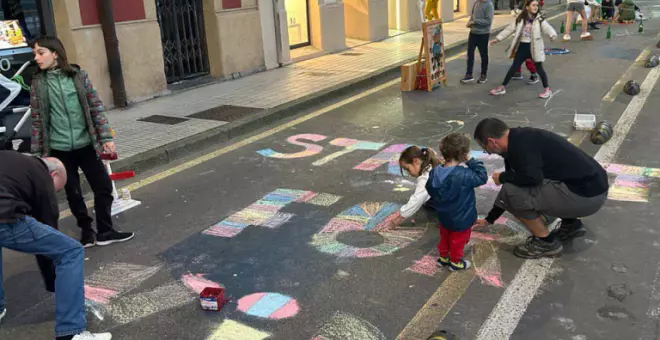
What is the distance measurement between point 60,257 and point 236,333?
1.12 meters

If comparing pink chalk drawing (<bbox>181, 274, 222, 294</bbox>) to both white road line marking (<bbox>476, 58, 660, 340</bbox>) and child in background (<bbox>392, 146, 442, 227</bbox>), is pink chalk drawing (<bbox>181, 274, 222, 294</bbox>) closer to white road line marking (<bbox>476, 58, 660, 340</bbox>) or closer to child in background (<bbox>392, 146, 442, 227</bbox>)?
child in background (<bbox>392, 146, 442, 227</bbox>)

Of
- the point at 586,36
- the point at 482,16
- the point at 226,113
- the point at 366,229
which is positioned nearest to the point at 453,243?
the point at 366,229

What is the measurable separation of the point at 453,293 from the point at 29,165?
8.98 feet

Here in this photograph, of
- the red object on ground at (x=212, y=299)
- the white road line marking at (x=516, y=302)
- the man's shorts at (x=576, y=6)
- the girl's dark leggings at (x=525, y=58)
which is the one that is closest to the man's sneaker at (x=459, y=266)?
the white road line marking at (x=516, y=302)

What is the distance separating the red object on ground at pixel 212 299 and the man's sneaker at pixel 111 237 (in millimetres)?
1522

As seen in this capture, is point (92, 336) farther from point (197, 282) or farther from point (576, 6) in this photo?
point (576, 6)

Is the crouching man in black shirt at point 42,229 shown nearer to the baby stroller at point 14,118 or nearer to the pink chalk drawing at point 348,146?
the baby stroller at point 14,118

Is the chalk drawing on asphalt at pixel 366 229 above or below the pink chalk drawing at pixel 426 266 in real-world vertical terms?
above

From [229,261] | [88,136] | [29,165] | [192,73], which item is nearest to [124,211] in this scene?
[88,136]

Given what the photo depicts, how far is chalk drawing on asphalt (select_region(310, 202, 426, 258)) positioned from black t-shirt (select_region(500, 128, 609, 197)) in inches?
39.7

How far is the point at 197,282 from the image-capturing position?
4449 mm

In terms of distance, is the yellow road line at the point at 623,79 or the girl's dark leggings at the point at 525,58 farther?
the girl's dark leggings at the point at 525,58

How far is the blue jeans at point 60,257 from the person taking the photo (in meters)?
3.41

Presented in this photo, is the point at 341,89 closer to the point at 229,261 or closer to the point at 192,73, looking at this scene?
the point at 192,73
